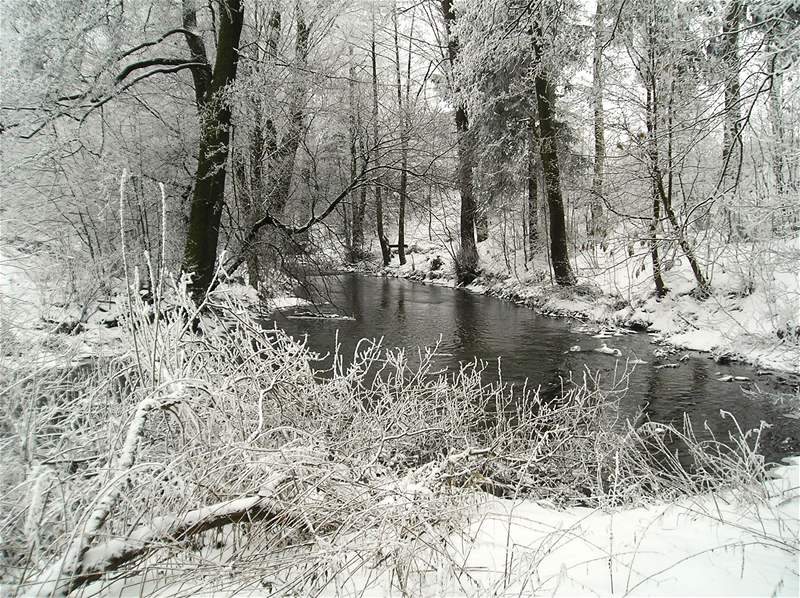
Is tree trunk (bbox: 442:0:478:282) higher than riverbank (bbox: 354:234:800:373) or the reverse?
higher

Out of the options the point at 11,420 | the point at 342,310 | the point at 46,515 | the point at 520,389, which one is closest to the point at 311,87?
the point at 342,310

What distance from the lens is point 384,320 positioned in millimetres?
12969

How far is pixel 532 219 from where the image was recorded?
1811cm

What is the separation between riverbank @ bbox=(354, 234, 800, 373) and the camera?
7.86 metres

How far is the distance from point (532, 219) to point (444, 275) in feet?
17.4

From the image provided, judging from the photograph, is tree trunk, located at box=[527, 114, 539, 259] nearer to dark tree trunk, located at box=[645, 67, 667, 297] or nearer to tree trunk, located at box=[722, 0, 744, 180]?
dark tree trunk, located at box=[645, 67, 667, 297]

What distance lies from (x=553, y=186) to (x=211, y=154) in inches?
400

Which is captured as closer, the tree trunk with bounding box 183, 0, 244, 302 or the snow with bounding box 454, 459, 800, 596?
the snow with bounding box 454, 459, 800, 596

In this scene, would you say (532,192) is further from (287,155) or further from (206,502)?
(206,502)

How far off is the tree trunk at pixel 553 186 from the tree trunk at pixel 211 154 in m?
9.39

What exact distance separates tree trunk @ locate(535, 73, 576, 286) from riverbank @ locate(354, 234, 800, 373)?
53cm

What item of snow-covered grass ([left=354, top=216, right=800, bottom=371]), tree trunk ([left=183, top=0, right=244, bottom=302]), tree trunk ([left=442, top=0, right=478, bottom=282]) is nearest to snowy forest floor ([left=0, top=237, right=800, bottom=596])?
snow-covered grass ([left=354, top=216, right=800, bottom=371])

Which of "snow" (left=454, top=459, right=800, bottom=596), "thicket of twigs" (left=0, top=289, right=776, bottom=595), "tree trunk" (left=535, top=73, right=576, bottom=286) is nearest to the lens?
"thicket of twigs" (left=0, top=289, right=776, bottom=595)

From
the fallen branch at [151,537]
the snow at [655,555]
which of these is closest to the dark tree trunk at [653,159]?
the snow at [655,555]
